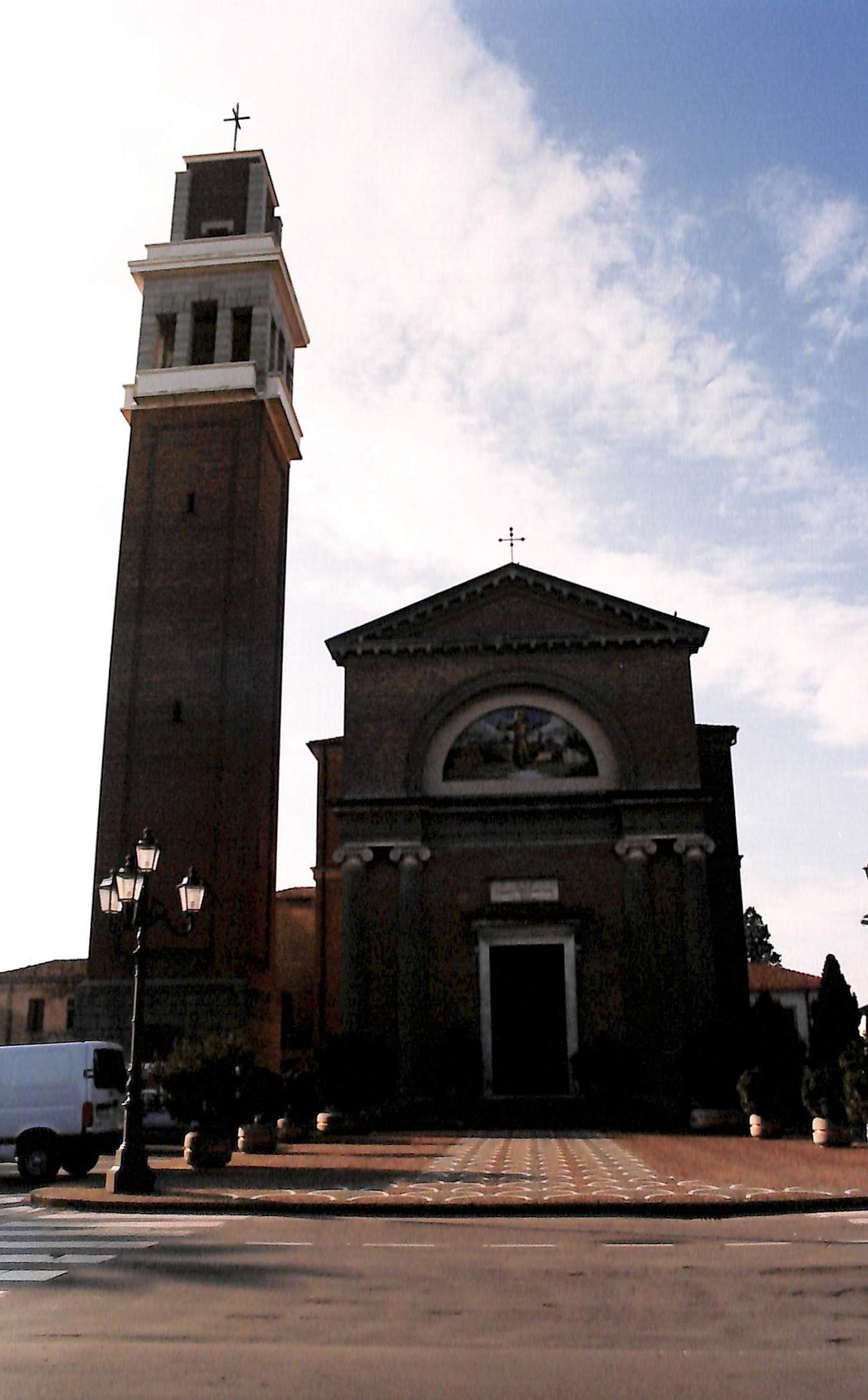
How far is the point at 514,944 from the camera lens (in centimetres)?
3291

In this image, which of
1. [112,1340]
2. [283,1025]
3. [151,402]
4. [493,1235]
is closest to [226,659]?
[151,402]

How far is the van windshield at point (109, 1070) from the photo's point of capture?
62.2ft

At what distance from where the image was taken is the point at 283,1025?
45344mm

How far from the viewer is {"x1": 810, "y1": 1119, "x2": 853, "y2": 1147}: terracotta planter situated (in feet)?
72.4

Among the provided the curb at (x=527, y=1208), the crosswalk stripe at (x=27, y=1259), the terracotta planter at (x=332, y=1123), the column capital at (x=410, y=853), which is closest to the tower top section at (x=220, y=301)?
the column capital at (x=410, y=853)

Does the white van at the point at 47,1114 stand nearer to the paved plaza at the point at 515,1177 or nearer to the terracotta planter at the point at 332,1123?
the paved plaza at the point at 515,1177

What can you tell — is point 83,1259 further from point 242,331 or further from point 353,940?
point 242,331

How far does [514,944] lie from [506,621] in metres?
9.15

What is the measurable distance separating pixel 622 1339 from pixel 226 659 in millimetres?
29656

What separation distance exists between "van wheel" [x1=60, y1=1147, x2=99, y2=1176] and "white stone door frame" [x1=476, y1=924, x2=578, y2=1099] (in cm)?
1489

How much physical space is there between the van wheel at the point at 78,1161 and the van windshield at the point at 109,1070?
0.92 m

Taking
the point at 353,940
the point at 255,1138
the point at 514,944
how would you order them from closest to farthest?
1. the point at 255,1138
2. the point at 514,944
3. the point at 353,940

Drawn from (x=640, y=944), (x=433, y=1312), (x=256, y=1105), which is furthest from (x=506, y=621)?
(x=433, y=1312)

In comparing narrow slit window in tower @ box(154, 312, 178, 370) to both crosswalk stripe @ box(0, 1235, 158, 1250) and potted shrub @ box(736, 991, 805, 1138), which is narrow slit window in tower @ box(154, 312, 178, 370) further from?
crosswalk stripe @ box(0, 1235, 158, 1250)
